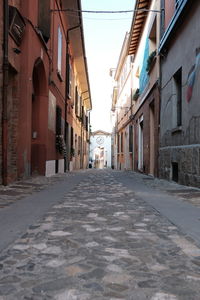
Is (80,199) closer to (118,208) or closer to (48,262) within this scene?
(118,208)

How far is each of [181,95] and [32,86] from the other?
4444mm

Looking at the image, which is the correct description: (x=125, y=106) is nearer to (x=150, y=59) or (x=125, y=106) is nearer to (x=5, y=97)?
(x=150, y=59)

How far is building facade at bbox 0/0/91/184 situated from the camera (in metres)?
7.91

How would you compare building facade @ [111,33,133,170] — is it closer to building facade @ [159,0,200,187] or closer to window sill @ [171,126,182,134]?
building facade @ [159,0,200,187]

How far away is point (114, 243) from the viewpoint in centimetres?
320

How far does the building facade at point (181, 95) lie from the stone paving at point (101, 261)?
12.8 feet

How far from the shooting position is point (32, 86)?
1073 centimetres

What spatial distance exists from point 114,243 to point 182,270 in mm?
835

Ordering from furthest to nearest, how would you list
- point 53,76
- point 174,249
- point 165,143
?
1. point 53,76
2. point 165,143
3. point 174,249

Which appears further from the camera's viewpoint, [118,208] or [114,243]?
[118,208]

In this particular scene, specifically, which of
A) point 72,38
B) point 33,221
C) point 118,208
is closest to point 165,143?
point 118,208

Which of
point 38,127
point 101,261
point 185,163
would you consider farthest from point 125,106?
point 101,261

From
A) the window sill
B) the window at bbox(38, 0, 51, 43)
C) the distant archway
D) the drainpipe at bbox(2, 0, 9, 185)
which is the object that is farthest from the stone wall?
the window at bbox(38, 0, 51, 43)

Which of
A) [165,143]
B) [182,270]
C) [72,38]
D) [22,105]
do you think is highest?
[72,38]
